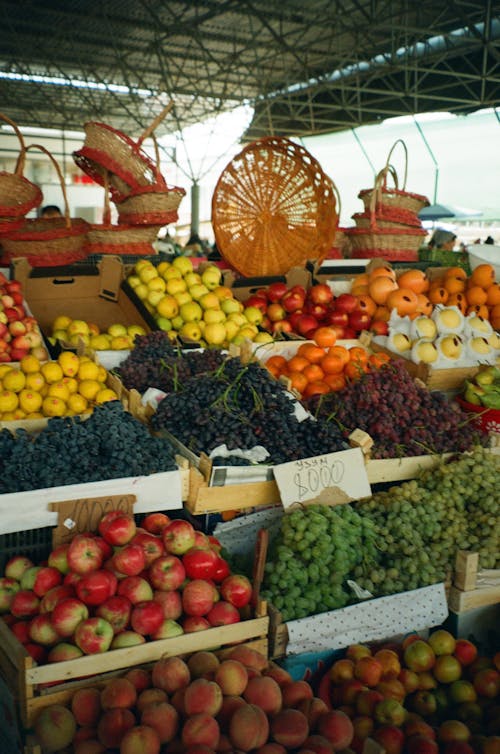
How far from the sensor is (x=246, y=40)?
12008mm

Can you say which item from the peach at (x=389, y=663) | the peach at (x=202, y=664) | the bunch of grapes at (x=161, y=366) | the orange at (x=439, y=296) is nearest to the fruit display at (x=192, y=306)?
the bunch of grapes at (x=161, y=366)

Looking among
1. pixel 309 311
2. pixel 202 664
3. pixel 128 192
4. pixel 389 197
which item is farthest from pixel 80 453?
pixel 389 197

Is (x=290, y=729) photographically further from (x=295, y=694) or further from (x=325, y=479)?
(x=325, y=479)

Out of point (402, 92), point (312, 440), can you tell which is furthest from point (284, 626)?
point (402, 92)

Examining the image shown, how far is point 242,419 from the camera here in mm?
2371

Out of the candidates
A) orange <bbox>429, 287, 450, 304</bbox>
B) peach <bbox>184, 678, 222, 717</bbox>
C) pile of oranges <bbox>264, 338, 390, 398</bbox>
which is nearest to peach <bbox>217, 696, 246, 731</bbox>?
peach <bbox>184, 678, 222, 717</bbox>

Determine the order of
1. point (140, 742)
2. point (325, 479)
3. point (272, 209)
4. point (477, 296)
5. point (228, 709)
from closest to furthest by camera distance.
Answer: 1. point (140, 742)
2. point (228, 709)
3. point (325, 479)
4. point (477, 296)
5. point (272, 209)

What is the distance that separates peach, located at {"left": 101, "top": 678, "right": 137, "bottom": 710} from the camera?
1.50 m

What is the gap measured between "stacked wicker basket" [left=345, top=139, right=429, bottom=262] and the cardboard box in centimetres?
188

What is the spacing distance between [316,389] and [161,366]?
71 cm

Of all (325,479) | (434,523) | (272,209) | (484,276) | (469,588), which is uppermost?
(272,209)

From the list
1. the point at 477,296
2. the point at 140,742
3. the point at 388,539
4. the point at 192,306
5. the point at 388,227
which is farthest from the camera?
the point at 388,227

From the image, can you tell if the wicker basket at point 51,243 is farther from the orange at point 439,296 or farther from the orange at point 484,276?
the orange at point 484,276

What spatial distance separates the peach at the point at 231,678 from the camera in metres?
1.55
